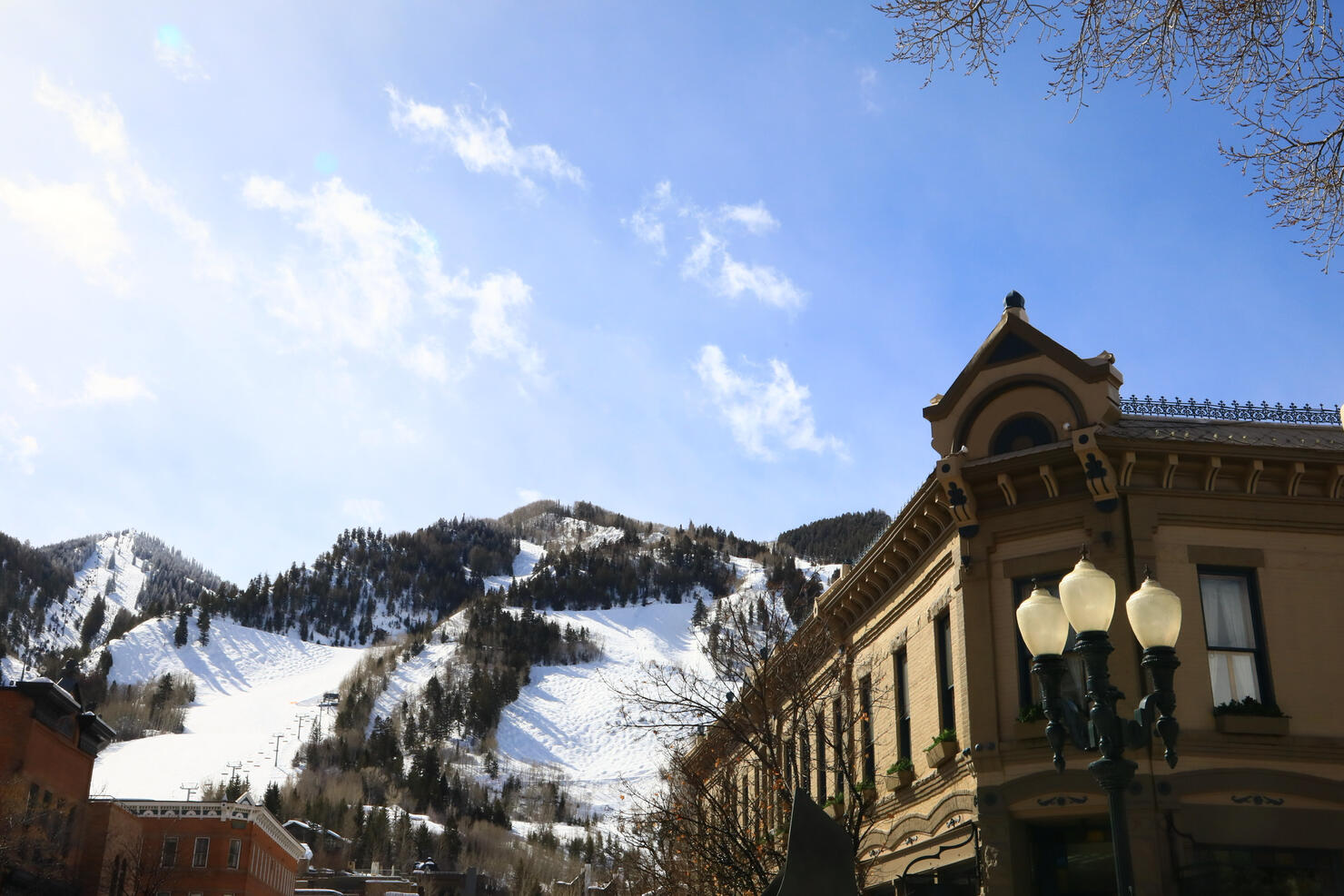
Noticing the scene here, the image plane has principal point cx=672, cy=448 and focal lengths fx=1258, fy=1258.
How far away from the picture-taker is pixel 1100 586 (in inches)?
416

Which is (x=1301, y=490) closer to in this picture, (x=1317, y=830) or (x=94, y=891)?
(x=1317, y=830)

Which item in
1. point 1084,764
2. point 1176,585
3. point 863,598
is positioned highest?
point 863,598

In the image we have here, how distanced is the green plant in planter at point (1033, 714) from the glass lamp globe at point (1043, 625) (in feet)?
29.0

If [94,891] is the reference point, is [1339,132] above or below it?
above

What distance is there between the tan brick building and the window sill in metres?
0.03

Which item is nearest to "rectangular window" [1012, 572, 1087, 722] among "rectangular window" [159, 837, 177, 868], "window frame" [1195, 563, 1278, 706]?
"window frame" [1195, 563, 1278, 706]

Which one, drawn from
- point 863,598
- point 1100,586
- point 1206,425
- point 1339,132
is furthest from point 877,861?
point 1339,132

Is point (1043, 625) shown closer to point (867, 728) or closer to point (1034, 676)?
point (1034, 676)

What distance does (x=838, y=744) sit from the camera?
917 inches

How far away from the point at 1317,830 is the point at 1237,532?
180 inches

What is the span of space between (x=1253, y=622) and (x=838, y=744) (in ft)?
24.8

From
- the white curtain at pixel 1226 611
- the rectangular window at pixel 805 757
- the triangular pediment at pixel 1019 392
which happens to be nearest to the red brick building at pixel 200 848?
the rectangular window at pixel 805 757

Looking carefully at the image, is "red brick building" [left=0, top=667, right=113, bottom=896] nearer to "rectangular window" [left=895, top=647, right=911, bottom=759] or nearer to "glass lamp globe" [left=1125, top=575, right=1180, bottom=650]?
"rectangular window" [left=895, top=647, right=911, bottom=759]

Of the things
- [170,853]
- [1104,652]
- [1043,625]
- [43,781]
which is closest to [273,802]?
[170,853]
